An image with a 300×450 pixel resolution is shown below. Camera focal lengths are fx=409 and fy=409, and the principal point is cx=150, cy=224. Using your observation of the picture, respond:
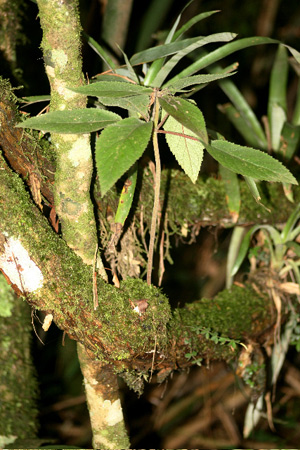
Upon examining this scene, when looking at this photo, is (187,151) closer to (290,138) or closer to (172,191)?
(172,191)

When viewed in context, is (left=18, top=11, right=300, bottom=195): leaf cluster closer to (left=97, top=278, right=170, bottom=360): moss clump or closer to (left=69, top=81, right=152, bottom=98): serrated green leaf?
(left=69, top=81, right=152, bottom=98): serrated green leaf

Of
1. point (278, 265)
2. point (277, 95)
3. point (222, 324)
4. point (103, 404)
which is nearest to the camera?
point (103, 404)

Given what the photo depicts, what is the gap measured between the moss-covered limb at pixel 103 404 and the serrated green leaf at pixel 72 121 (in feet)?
1.67

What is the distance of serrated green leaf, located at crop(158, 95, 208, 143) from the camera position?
2.04ft

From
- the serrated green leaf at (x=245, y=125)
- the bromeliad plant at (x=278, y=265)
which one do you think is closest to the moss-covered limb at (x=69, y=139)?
the bromeliad plant at (x=278, y=265)

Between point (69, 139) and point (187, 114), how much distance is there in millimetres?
272

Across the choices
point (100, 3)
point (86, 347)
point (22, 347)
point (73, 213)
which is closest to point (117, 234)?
point (73, 213)

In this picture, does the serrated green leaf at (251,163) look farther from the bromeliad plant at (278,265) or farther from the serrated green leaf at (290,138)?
the serrated green leaf at (290,138)

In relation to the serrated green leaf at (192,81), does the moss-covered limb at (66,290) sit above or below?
below

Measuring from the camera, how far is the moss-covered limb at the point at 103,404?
93 cm

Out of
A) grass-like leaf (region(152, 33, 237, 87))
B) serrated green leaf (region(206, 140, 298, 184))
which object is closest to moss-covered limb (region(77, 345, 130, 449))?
serrated green leaf (region(206, 140, 298, 184))

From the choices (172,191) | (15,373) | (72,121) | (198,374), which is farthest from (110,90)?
(198,374)

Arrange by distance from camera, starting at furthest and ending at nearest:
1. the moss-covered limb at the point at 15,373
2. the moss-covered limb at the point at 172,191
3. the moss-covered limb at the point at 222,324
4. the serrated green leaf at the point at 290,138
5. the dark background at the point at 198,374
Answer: the dark background at the point at 198,374
the serrated green leaf at the point at 290,138
the moss-covered limb at the point at 15,373
the moss-covered limb at the point at 222,324
the moss-covered limb at the point at 172,191

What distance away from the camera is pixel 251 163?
2.31 ft
